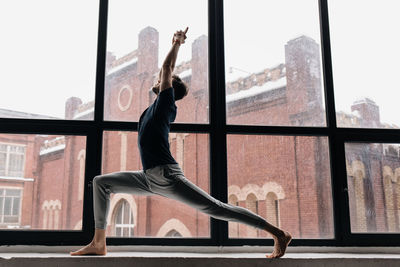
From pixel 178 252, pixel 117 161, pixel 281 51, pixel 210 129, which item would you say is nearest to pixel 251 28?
pixel 281 51

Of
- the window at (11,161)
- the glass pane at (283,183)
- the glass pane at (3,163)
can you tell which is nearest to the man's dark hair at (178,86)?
the glass pane at (283,183)

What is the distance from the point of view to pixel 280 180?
319 cm

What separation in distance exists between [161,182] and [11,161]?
4.00 feet

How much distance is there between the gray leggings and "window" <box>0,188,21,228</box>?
73 centimetres

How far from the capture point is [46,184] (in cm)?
304

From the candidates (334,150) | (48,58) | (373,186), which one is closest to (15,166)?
(48,58)

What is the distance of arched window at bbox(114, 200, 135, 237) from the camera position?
3.06 m

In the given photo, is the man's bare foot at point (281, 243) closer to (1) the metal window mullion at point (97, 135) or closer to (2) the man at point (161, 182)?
(2) the man at point (161, 182)

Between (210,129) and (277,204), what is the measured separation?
2.45 feet

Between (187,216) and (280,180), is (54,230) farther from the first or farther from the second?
(280,180)

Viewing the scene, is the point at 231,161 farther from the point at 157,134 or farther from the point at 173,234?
the point at 157,134

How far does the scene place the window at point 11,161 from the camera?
119 inches

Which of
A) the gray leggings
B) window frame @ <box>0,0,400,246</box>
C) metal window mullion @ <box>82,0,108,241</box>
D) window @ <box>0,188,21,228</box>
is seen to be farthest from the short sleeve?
window @ <box>0,188,21,228</box>

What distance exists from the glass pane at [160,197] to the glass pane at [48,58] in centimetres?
34
